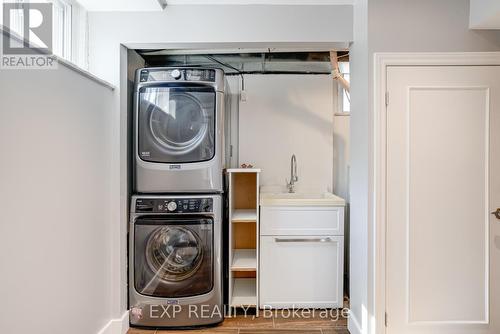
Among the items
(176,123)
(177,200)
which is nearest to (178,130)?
(176,123)

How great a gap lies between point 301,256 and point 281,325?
0.56m

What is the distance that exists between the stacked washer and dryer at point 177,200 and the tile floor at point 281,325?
0.23ft

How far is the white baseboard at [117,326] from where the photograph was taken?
221 centimetres

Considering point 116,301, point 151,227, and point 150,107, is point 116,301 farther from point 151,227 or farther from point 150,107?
point 150,107

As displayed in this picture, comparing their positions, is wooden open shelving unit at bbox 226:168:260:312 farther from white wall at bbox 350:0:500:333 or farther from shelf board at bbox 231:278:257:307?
white wall at bbox 350:0:500:333

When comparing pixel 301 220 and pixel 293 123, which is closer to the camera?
pixel 301 220

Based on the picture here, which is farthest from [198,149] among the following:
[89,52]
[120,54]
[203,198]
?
[89,52]

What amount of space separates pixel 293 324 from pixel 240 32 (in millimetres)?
2317

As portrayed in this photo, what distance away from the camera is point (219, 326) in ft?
8.00

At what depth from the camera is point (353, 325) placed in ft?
7.52

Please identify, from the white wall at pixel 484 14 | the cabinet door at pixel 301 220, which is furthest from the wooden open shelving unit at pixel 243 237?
the white wall at pixel 484 14

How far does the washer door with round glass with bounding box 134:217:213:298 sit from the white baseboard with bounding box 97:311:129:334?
0.22 meters

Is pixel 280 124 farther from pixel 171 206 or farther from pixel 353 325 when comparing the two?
pixel 353 325

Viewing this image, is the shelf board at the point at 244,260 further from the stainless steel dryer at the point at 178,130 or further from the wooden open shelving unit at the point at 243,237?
the stainless steel dryer at the point at 178,130
